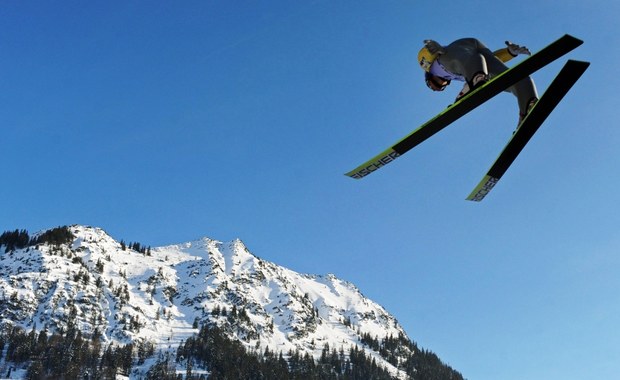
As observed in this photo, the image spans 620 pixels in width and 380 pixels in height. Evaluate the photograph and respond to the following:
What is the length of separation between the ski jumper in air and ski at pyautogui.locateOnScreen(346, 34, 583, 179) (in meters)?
0.27

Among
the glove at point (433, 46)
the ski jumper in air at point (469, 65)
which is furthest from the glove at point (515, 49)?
the glove at point (433, 46)

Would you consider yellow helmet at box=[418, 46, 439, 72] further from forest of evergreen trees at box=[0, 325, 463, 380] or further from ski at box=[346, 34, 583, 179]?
forest of evergreen trees at box=[0, 325, 463, 380]

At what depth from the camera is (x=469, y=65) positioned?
32.1 feet

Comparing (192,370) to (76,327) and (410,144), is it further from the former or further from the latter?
(410,144)

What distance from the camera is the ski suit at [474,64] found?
9.56 m

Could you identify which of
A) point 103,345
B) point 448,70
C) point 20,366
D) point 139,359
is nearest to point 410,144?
point 448,70

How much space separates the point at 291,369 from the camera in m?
184

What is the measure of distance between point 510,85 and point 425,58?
212 centimetres

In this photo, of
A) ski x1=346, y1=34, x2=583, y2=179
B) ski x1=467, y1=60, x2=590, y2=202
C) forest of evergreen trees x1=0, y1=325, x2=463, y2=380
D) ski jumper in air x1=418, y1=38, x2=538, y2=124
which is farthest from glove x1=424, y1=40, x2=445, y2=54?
forest of evergreen trees x1=0, y1=325, x2=463, y2=380

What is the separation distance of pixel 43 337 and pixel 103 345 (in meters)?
21.9

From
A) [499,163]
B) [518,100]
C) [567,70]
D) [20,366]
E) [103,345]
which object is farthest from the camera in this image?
[103,345]

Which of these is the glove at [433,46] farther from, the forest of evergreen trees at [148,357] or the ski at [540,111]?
the forest of evergreen trees at [148,357]

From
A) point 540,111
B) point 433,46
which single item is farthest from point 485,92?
point 433,46

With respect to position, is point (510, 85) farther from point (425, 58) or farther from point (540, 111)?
point (425, 58)
